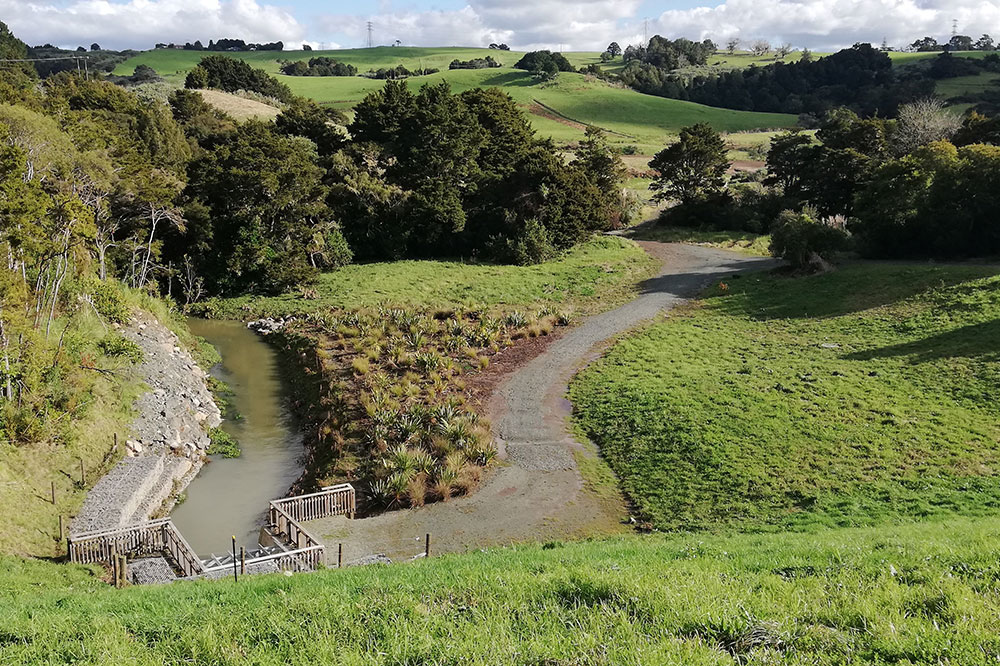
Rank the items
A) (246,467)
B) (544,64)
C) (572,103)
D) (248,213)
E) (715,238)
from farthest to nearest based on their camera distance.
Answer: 1. (544,64)
2. (572,103)
3. (715,238)
4. (248,213)
5. (246,467)

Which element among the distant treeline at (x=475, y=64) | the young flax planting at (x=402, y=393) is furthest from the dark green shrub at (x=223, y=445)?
the distant treeline at (x=475, y=64)

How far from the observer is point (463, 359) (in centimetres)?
2816

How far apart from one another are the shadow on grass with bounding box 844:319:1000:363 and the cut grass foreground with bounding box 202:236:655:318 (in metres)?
13.9

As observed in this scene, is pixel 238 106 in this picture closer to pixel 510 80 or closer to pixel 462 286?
pixel 462 286

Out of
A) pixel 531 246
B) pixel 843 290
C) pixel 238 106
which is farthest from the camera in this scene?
pixel 238 106

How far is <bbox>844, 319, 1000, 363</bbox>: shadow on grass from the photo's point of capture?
2278 cm

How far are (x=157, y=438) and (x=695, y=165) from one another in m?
43.3

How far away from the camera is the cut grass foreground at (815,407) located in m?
16.0

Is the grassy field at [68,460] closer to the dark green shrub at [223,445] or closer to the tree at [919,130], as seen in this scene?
the dark green shrub at [223,445]

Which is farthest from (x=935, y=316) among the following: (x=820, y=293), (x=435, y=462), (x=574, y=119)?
(x=574, y=119)

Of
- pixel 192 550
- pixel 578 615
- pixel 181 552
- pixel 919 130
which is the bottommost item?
pixel 192 550

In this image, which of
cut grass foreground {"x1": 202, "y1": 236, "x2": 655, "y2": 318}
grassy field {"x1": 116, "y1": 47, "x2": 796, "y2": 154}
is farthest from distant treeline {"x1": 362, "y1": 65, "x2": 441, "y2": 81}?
cut grass foreground {"x1": 202, "y1": 236, "x2": 655, "y2": 318}

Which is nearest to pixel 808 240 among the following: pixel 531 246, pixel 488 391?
pixel 531 246

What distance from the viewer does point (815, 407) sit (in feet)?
67.2
